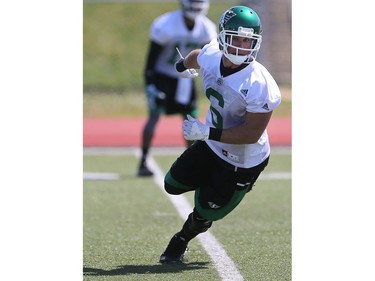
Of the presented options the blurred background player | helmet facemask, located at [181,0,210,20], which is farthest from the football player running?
the blurred background player

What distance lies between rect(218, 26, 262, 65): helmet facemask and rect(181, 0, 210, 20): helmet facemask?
410cm

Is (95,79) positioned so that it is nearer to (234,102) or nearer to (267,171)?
(267,171)

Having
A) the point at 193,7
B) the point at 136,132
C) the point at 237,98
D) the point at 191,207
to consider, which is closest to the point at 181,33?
the point at 193,7

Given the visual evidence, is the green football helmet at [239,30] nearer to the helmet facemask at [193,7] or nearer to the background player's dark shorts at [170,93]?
the helmet facemask at [193,7]

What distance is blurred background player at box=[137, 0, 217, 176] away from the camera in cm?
928

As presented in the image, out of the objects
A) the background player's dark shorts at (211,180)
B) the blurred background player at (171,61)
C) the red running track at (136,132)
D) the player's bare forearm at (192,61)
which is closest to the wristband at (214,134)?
the background player's dark shorts at (211,180)

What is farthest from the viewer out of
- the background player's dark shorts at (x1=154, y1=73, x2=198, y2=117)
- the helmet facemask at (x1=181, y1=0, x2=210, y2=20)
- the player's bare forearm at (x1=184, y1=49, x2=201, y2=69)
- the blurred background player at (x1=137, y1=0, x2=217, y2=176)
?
the background player's dark shorts at (x1=154, y1=73, x2=198, y2=117)

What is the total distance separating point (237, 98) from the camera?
16.8 feet

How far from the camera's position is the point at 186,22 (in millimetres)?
9328

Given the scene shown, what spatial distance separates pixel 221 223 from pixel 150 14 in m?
11.1

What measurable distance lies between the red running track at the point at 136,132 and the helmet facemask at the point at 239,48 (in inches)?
243

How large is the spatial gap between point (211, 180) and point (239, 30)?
3.19ft

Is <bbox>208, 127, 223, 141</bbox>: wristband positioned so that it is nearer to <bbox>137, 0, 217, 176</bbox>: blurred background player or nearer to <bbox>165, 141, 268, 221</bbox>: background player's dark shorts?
<bbox>165, 141, 268, 221</bbox>: background player's dark shorts

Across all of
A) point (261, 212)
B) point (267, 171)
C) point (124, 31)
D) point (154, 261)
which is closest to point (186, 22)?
point (267, 171)
